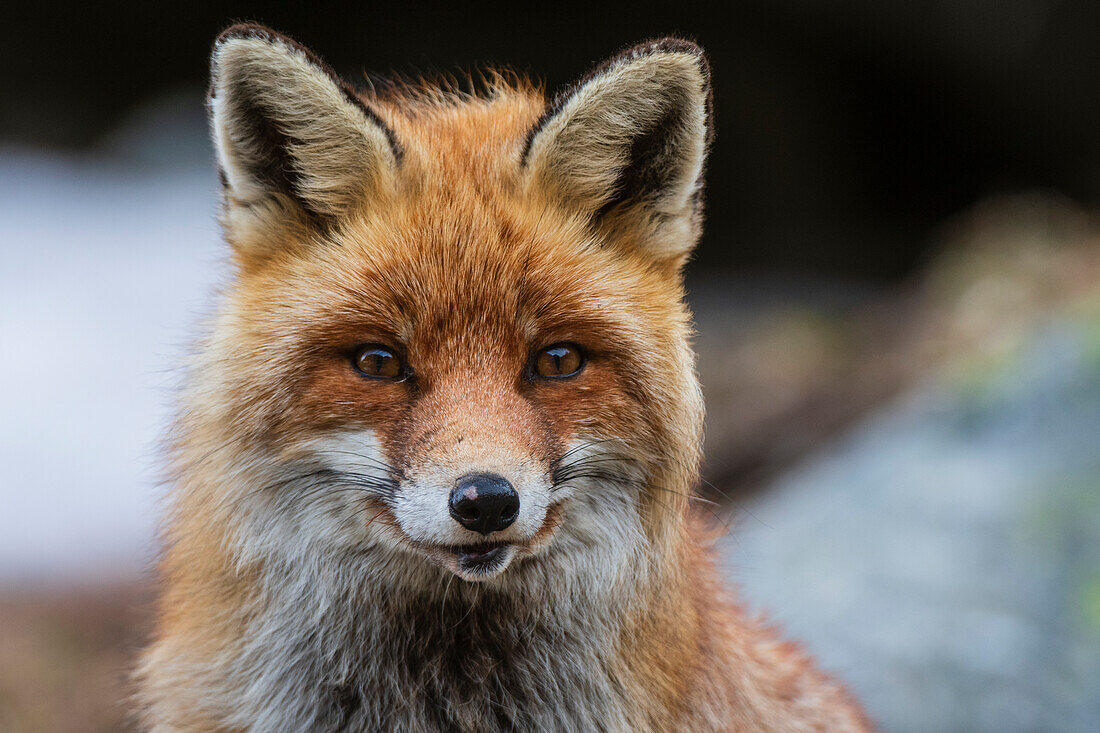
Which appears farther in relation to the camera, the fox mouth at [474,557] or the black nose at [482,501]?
the fox mouth at [474,557]

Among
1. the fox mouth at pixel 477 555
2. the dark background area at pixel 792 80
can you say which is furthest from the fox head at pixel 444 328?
the dark background area at pixel 792 80

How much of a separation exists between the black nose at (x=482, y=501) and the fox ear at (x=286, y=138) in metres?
1.00

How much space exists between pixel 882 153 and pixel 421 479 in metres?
10.7

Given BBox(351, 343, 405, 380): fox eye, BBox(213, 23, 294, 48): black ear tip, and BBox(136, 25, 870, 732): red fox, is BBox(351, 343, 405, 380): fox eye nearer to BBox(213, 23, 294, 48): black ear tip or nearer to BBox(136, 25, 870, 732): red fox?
BBox(136, 25, 870, 732): red fox

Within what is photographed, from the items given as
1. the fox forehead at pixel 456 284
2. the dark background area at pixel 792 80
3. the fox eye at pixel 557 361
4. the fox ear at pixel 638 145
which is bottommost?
the fox eye at pixel 557 361

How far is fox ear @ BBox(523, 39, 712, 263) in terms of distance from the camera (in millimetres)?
2801

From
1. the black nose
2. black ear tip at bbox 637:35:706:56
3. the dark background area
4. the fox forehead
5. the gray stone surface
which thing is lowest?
the gray stone surface

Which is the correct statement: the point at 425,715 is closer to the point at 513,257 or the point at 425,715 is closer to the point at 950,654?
the point at 513,257

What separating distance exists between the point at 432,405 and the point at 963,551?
4.19 metres

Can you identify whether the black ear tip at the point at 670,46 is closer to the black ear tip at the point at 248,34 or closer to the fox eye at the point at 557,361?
the fox eye at the point at 557,361

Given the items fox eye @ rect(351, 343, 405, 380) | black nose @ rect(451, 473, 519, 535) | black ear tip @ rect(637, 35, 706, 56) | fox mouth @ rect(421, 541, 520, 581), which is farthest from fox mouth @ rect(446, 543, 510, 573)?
black ear tip @ rect(637, 35, 706, 56)

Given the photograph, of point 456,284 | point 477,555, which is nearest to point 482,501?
point 477,555

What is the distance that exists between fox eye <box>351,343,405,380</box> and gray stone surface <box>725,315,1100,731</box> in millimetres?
2116

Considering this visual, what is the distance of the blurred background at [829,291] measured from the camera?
5.34 m
